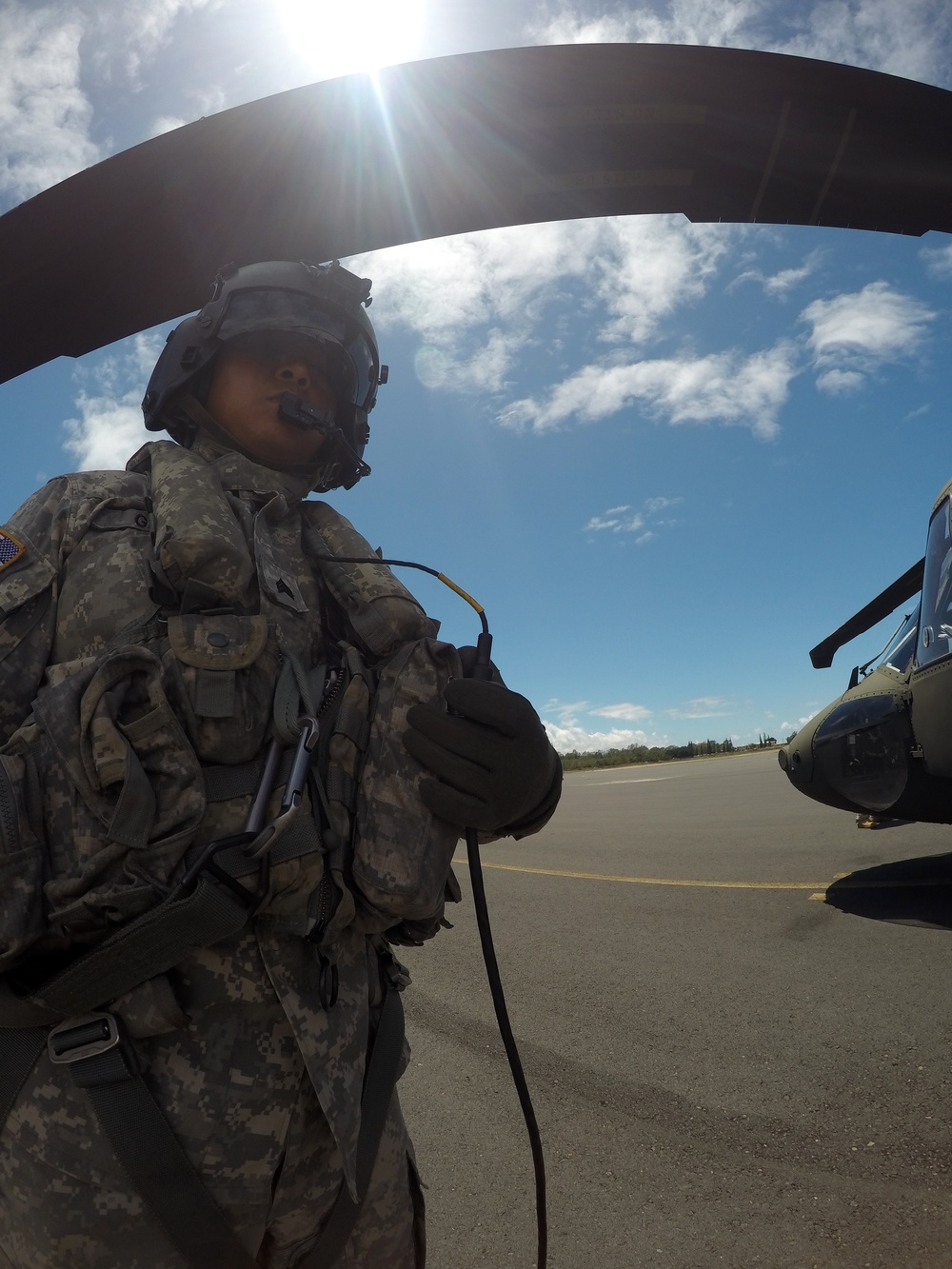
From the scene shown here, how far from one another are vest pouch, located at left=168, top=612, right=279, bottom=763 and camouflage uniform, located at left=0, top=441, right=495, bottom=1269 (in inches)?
3.8

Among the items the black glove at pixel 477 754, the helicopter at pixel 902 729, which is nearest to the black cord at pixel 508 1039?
the black glove at pixel 477 754

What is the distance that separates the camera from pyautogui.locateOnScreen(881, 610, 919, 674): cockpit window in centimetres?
551

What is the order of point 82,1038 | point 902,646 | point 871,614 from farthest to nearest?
point 871,614, point 902,646, point 82,1038

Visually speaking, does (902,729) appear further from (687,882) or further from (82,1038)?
(82,1038)

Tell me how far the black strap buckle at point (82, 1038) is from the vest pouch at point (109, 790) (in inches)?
5.2

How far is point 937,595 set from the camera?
5.27 meters

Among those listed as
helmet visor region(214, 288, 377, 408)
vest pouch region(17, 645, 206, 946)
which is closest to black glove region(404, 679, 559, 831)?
vest pouch region(17, 645, 206, 946)

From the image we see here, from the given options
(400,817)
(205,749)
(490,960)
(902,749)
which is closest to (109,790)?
(205,749)

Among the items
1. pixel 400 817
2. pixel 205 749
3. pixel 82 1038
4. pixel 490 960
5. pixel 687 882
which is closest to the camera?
pixel 82 1038

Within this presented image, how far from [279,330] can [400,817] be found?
4.22 feet

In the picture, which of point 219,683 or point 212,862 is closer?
point 212,862

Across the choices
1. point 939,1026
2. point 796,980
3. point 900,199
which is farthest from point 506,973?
point 900,199

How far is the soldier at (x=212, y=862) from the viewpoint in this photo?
49.8 inches

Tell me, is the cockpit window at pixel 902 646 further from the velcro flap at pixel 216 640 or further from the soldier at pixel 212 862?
the velcro flap at pixel 216 640
